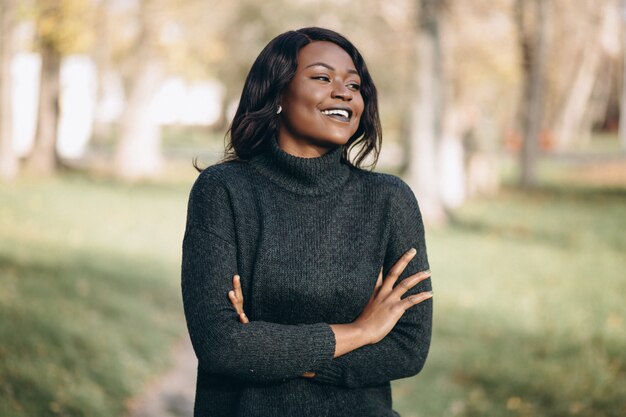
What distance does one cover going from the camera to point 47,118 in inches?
844

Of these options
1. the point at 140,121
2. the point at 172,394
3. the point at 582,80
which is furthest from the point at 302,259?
the point at 582,80

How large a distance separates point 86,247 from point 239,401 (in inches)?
361

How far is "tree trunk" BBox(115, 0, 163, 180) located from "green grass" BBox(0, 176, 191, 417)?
8.83 meters

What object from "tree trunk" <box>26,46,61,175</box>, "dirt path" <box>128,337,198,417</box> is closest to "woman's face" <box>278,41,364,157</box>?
"dirt path" <box>128,337,198,417</box>

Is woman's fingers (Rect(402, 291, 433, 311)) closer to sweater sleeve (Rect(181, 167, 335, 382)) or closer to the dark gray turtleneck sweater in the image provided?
the dark gray turtleneck sweater

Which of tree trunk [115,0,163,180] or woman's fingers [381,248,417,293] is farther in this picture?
tree trunk [115,0,163,180]

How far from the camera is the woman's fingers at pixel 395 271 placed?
9.07ft

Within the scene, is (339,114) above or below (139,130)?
above

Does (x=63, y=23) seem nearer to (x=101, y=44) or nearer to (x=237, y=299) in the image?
(x=101, y=44)

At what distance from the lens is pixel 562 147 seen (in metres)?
48.2

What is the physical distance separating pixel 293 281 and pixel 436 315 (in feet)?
24.4

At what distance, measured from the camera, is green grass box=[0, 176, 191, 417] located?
5914mm

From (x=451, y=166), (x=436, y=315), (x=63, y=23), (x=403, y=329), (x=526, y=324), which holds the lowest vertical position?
(x=436, y=315)

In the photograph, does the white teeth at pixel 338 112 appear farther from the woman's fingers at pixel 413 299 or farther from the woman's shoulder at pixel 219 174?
the woman's fingers at pixel 413 299
